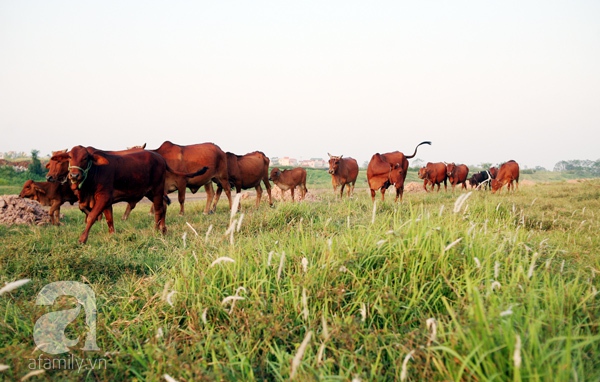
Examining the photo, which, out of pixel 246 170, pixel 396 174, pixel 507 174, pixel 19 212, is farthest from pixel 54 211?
pixel 507 174

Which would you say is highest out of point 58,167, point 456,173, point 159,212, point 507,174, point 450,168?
point 58,167

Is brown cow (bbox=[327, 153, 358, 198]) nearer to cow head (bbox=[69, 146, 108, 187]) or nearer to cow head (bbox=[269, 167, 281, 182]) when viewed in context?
cow head (bbox=[269, 167, 281, 182])

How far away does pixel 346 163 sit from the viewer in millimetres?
19109

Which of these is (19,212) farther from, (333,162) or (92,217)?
(333,162)

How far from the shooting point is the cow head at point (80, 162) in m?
6.55

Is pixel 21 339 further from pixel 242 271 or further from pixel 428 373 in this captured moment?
pixel 428 373

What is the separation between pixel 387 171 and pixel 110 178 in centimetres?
849

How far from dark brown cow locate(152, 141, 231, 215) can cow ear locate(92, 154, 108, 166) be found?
436 cm

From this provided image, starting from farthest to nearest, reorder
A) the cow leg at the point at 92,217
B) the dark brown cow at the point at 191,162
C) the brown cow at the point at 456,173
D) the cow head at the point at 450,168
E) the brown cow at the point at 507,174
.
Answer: the brown cow at the point at 456,173 < the cow head at the point at 450,168 < the brown cow at the point at 507,174 < the dark brown cow at the point at 191,162 < the cow leg at the point at 92,217

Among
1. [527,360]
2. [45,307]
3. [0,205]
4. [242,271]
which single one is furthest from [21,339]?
[0,205]

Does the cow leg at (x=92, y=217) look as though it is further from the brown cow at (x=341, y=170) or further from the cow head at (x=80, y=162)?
the brown cow at (x=341, y=170)

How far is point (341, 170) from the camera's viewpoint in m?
18.3

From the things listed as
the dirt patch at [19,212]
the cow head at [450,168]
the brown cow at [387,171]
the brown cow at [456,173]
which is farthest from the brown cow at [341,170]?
the dirt patch at [19,212]

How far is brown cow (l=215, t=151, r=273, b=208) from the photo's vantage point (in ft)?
46.2
